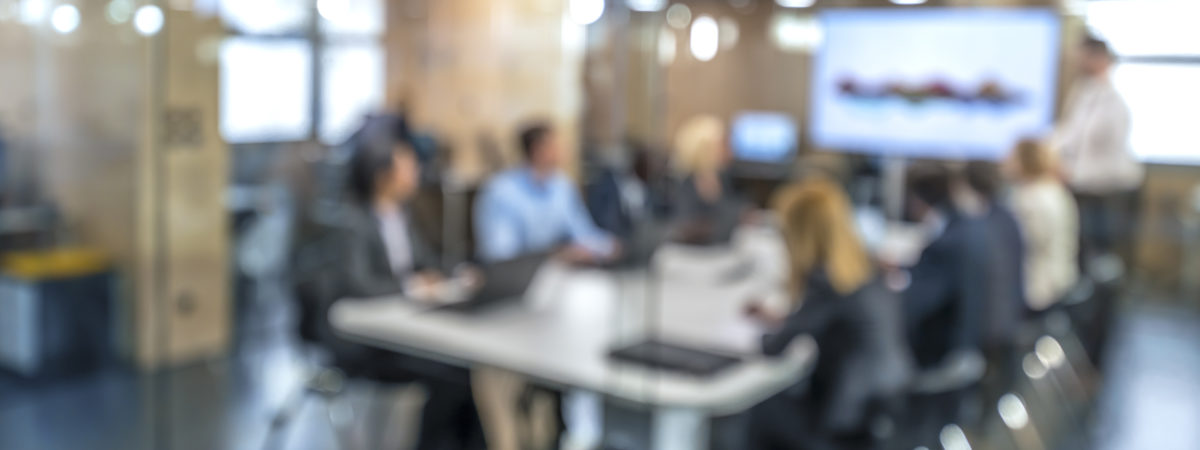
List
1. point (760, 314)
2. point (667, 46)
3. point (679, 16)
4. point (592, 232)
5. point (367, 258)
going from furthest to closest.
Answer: point (367, 258) → point (760, 314) → point (592, 232) → point (679, 16) → point (667, 46)

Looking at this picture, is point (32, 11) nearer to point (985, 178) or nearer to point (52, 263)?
point (52, 263)

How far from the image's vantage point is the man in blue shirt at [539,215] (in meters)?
3.15

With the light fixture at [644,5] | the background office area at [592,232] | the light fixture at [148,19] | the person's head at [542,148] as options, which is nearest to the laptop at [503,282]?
the background office area at [592,232]

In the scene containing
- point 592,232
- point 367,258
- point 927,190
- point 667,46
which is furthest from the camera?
point 927,190

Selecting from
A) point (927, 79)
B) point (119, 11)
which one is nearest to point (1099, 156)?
point (927, 79)

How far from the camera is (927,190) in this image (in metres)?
3.78

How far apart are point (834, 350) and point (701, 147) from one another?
65 cm

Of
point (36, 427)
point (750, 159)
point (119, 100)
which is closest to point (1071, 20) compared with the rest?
point (750, 159)

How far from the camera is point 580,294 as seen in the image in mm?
3316

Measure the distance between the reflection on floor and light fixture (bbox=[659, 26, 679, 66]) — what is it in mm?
1404

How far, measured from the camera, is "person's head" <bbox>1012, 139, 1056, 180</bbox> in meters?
3.38

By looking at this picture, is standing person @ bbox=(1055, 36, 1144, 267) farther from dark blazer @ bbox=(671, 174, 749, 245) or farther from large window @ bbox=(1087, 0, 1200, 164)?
dark blazer @ bbox=(671, 174, 749, 245)

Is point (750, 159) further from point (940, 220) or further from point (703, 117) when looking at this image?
point (940, 220)

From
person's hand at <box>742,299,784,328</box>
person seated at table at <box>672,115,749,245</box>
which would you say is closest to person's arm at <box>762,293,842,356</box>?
person's hand at <box>742,299,784,328</box>
